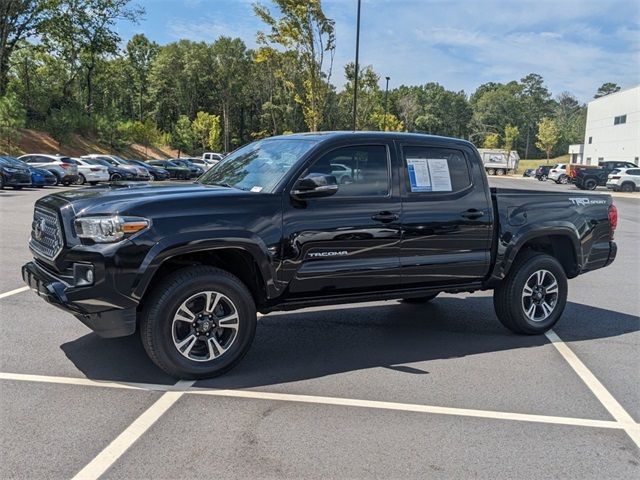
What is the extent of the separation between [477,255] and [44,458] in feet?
12.9

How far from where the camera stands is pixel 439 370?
4805mm

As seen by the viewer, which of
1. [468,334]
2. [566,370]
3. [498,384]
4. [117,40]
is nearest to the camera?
[498,384]

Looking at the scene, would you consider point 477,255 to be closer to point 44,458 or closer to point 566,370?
point 566,370

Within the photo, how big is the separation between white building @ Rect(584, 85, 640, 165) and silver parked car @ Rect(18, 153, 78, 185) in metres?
50.1

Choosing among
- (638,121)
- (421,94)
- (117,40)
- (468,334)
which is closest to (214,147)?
(117,40)

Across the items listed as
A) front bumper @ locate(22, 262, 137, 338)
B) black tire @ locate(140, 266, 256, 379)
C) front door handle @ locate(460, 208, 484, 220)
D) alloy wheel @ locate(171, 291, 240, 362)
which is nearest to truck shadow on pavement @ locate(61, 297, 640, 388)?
black tire @ locate(140, 266, 256, 379)

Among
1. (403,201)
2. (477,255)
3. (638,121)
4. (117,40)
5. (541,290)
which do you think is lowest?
(541,290)

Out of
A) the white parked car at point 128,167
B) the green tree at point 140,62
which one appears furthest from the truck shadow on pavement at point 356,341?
the green tree at point 140,62

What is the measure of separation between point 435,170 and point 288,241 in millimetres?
1683

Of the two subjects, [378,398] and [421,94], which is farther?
[421,94]

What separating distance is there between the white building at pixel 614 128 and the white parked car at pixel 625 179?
20.8 m

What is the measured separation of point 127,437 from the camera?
11.4ft

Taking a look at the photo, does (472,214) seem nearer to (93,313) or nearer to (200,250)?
(200,250)

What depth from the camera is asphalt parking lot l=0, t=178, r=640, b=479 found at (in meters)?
3.26
